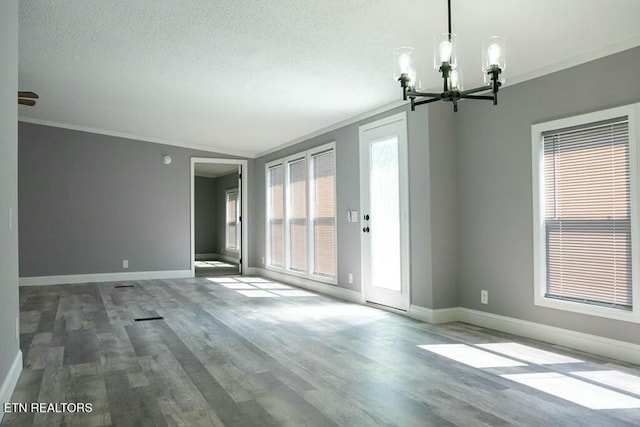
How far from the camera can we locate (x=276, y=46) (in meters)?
3.92

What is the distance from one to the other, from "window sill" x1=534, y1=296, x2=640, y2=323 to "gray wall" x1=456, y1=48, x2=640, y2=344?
0.15 feet

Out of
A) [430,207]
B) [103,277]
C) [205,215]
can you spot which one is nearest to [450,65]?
[430,207]

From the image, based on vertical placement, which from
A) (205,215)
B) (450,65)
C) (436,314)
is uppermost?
(450,65)

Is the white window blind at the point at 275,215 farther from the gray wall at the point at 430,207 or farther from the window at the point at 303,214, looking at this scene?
the gray wall at the point at 430,207

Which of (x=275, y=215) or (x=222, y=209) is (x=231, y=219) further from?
(x=275, y=215)

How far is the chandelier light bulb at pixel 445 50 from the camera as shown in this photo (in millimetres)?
2553

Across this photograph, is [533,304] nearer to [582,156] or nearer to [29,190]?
[582,156]

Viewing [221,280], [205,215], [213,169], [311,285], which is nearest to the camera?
[311,285]

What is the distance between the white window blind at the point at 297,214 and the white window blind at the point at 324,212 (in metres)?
0.28

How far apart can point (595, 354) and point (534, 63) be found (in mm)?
2333

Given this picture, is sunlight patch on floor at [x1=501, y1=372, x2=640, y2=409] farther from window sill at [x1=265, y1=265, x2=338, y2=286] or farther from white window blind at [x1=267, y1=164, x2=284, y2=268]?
white window blind at [x1=267, y1=164, x2=284, y2=268]

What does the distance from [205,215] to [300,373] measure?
1060 cm

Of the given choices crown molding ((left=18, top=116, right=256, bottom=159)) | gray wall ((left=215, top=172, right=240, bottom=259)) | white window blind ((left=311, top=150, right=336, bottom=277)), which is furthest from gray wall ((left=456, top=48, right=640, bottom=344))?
gray wall ((left=215, top=172, right=240, bottom=259))

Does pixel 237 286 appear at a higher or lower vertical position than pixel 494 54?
lower
